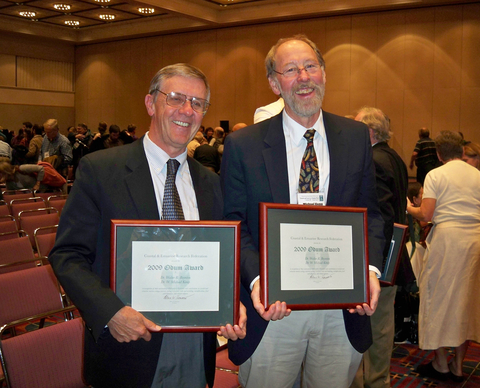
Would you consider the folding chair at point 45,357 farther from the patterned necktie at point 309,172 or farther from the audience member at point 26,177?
the audience member at point 26,177

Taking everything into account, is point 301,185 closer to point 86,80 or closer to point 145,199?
point 145,199

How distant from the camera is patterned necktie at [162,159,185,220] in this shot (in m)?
1.80

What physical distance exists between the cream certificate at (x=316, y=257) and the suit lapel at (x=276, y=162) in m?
0.22

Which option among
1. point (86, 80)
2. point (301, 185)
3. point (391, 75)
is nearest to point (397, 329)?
point (301, 185)

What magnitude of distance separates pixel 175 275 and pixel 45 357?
1.08 meters

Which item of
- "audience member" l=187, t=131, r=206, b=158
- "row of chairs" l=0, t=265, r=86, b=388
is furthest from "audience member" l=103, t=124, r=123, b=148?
"row of chairs" l=0, t=265, r=86, b=388

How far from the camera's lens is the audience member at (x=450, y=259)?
3895 mm

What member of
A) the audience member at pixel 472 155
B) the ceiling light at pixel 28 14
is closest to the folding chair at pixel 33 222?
the audience member at pixel 472 155

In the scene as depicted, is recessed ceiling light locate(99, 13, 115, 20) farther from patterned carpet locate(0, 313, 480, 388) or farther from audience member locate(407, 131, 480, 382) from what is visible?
audience member locate(407, 131, 480, 382)

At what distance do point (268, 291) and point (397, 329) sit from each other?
3.50 meters

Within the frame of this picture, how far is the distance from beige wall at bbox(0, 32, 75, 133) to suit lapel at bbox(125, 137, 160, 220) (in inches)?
785

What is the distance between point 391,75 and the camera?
14383 millimetres

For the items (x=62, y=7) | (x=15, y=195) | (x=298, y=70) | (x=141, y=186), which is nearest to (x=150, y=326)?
(x=141, y=186)

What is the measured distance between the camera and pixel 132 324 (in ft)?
5.06
